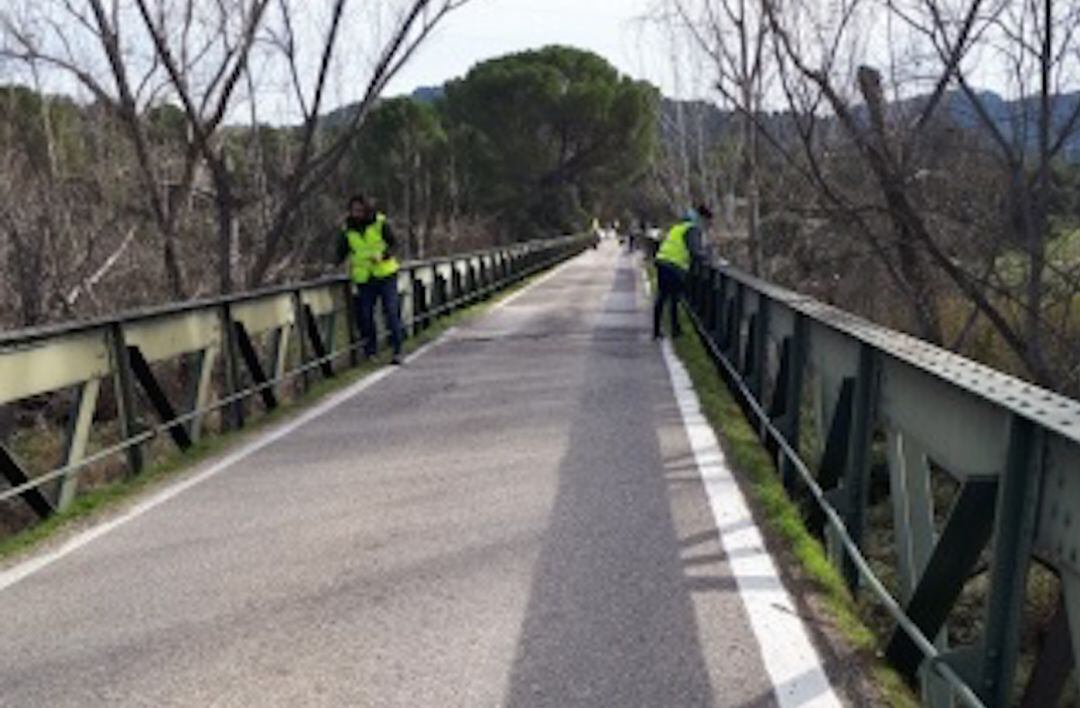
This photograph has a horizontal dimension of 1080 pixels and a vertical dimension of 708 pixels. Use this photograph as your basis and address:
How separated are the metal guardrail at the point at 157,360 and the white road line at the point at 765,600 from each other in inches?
136

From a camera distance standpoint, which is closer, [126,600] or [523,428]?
[126,600]

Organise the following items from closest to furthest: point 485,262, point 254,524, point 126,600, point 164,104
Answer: point 126,600, point 254,524, point 164,104, point 485,262

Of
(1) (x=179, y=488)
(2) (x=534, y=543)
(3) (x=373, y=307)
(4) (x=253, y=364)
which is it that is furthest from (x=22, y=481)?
(3) (x=373, y=307)

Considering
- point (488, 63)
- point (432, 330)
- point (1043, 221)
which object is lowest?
point (432, 330)

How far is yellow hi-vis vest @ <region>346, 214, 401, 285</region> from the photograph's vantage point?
11.7 metres

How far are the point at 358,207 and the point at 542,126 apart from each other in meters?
46.2

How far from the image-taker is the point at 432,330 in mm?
15922

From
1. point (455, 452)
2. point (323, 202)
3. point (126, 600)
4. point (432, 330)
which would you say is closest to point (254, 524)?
point (126, 600)

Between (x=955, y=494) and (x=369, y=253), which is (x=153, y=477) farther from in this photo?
(x=369, y=253)

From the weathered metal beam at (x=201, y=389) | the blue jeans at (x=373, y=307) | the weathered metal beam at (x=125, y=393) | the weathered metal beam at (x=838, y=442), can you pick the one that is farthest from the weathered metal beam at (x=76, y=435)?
the blue jeans at (x=373, y=307)

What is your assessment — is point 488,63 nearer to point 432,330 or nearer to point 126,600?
point 432,330

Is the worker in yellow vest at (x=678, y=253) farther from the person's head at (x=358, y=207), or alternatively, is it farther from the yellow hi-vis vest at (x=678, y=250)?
the person's head at (x=358, y=207)

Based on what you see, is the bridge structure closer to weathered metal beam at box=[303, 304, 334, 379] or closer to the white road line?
the white road line

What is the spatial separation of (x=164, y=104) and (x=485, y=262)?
937cm
